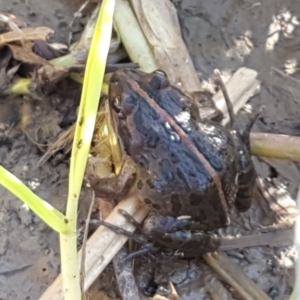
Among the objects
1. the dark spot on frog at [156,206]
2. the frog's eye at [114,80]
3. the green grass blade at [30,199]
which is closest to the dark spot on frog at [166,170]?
the dark spot on frog at [156,206]

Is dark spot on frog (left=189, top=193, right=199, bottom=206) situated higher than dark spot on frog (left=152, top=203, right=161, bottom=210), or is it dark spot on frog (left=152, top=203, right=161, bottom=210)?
dark spot on frog (left=152, top=203, right=161, bottom=210)

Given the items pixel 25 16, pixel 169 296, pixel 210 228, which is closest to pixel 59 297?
pixel 169 296

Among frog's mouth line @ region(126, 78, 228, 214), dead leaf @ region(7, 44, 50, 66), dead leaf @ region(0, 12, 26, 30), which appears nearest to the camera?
frog's mouth line @ region(126, 78, 228, 214)

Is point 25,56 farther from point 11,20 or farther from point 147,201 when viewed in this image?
point 147,201

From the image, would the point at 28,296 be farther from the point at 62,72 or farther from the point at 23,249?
the point at 62,72

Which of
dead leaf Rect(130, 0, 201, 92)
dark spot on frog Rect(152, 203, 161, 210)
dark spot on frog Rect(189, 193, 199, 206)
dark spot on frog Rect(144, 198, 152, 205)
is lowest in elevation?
dark spot on frog Rect(189, 193, 199, 206)

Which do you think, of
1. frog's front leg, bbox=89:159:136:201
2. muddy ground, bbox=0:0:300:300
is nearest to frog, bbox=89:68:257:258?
frog's front leg, bbox=89:159:136:201

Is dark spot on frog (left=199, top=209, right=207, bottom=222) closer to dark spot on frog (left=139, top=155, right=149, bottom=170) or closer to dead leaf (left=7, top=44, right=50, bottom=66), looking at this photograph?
dark spot on frog (left=139, top=155, right=149, bottom=170)
